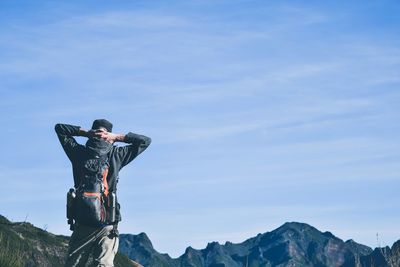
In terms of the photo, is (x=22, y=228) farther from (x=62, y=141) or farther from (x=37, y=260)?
(x=62, y=141)

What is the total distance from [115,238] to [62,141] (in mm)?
1520

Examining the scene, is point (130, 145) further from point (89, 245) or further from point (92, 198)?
point (89, 245)

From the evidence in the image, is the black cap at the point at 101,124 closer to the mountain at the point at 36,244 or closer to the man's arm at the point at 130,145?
the man's arm at the point at 130,145

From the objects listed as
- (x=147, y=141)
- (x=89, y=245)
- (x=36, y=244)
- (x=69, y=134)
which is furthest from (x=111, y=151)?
(x=36, y=244)

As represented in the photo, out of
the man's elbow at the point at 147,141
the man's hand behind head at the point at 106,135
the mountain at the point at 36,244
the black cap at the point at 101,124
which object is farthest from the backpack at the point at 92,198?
the mountain at the point at 36,244

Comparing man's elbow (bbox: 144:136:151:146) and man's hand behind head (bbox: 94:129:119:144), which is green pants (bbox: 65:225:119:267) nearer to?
man's hand behind head (bbox: 94:129:119:144)

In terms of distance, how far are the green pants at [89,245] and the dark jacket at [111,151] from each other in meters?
0.34

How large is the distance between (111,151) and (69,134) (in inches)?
26.3

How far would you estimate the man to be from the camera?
35.3 feet

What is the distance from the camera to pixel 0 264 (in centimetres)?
1490

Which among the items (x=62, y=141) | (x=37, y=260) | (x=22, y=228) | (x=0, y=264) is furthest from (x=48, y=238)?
(x=62, y=141)

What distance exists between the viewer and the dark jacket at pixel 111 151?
11047 mm

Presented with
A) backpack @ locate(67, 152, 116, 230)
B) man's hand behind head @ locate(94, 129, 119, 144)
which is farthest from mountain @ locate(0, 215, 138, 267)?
backpack @ locate(67, 152, 116, 230)

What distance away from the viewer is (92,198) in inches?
420
